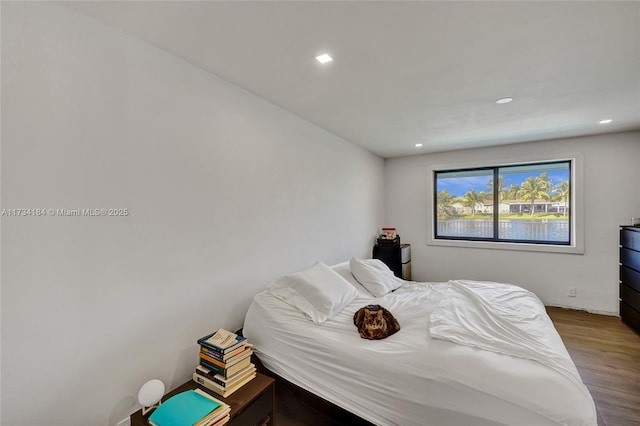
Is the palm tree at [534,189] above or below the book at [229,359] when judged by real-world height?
above

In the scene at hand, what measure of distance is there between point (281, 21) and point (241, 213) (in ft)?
4.40

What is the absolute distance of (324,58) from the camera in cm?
175

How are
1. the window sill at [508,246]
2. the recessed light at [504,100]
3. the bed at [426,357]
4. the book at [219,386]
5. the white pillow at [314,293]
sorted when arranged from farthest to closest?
the window sill at [508,246]
the recessed light at [504,100]
the white pillow at [314,293]
the book at [219,386]
the bed at [426,357]

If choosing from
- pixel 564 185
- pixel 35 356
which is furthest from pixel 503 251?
pixel 35 356

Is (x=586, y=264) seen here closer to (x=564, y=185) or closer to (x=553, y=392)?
(x=564, y=185)

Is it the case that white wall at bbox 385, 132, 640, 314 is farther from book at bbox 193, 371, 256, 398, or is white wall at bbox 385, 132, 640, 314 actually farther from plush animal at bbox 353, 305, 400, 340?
book at bbox 193, 371, 256, 398

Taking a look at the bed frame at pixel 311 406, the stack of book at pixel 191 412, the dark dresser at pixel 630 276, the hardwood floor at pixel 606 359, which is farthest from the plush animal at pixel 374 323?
the dark dresser at pixel 630 276

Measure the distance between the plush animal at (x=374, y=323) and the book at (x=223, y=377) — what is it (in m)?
0.74

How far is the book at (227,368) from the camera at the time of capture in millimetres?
1521

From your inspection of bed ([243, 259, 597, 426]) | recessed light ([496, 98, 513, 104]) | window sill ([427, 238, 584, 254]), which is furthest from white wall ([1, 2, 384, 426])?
window sill ([427, 238, 584, 254])

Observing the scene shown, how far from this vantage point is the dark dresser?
2963 millimetres

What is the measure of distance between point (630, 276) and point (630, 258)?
209 mm

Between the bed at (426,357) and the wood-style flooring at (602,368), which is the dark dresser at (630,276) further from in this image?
the bed at (426,357)

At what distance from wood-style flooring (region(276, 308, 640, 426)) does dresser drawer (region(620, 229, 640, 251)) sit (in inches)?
37.3
